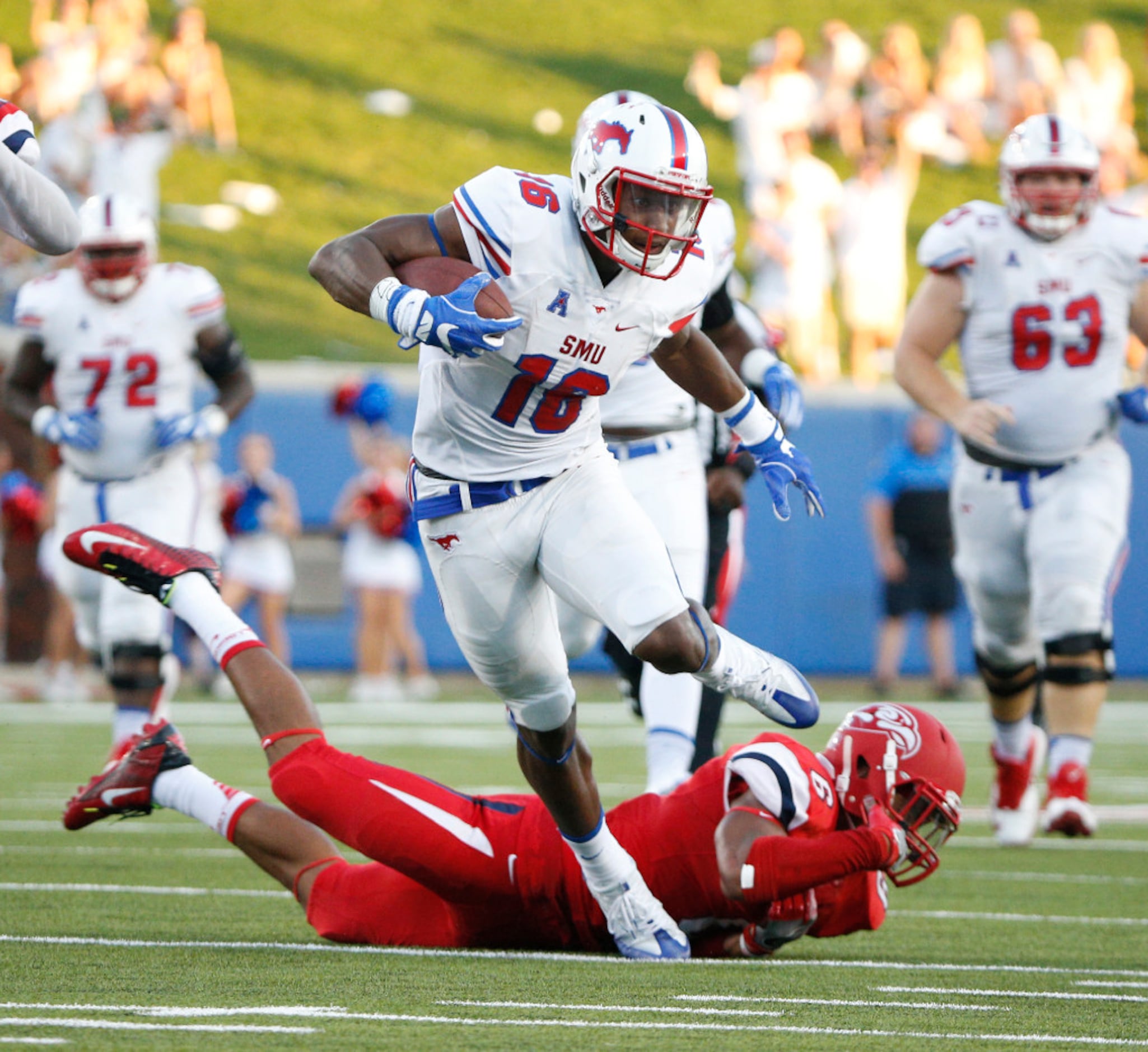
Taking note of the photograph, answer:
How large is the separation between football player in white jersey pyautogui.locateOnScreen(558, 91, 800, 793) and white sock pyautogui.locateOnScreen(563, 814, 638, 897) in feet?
4.13

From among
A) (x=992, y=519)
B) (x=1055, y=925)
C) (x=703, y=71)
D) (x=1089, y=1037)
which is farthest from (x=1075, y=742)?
(x=703, y=71)

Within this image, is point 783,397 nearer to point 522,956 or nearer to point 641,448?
point 641,448

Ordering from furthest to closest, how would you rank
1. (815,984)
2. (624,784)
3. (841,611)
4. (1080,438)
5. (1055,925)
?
(841,611) < (624,784) < (1080,438) < (1055,925) < (815,984)

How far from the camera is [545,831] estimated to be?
159 inches

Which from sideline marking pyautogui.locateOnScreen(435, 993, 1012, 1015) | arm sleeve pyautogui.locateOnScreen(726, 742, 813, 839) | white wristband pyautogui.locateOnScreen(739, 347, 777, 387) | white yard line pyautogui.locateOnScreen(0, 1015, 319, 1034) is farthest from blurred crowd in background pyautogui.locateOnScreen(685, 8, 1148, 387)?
white yard line pyautogui.locateOnScreen(0, 1015, 319, 1034)

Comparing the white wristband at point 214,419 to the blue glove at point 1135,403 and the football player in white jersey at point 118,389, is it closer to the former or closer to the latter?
the football player in white jersey at point 118,389

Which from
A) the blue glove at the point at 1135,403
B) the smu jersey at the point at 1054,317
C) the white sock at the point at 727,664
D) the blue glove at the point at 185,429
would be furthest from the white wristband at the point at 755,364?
the blue glove at the point at 185,429

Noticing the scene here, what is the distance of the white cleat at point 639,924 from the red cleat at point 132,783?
1061 mm

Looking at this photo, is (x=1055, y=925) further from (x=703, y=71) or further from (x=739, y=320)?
(x=703, y=71)

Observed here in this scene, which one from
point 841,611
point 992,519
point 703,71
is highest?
point 703,71

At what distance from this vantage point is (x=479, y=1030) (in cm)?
297

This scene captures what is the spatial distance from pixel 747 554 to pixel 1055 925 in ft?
32.5

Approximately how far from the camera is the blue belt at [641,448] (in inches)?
217

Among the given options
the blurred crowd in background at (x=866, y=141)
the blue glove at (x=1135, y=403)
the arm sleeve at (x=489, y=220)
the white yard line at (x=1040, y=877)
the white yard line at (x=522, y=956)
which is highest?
the blurred crowd in background at (x=866, y=141)
